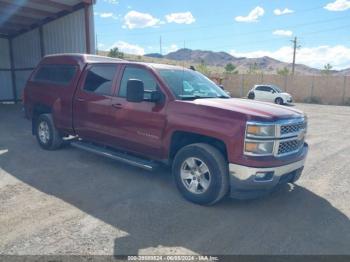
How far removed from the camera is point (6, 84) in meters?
19.9

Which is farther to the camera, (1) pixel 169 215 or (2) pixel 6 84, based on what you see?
(2) pixel 6 84

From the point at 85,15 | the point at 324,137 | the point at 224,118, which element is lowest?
the point at 324,137

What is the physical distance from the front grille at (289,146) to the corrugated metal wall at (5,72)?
1930cm

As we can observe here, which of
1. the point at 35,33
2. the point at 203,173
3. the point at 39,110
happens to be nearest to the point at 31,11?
the point at 35,33

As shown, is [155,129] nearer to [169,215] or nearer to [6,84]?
[169,215]

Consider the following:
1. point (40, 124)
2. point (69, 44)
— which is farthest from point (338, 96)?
point (40, 124)

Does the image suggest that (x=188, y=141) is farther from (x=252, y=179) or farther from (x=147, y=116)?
(x=252, y=179)

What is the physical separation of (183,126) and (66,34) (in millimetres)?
12333

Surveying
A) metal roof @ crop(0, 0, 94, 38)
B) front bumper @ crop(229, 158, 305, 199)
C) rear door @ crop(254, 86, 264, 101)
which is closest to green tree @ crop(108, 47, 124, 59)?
rear door @ crop(254, 86, 264, 101)

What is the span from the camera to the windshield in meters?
5.10

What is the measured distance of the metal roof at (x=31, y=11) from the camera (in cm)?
1295

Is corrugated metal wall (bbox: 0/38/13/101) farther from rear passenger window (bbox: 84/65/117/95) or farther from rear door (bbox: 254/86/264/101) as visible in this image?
rear door (bbox: 254/86/264/101)

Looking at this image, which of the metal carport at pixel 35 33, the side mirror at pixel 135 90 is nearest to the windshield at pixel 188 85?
the side mirror at pixel 135 90

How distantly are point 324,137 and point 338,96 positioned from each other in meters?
23.2
